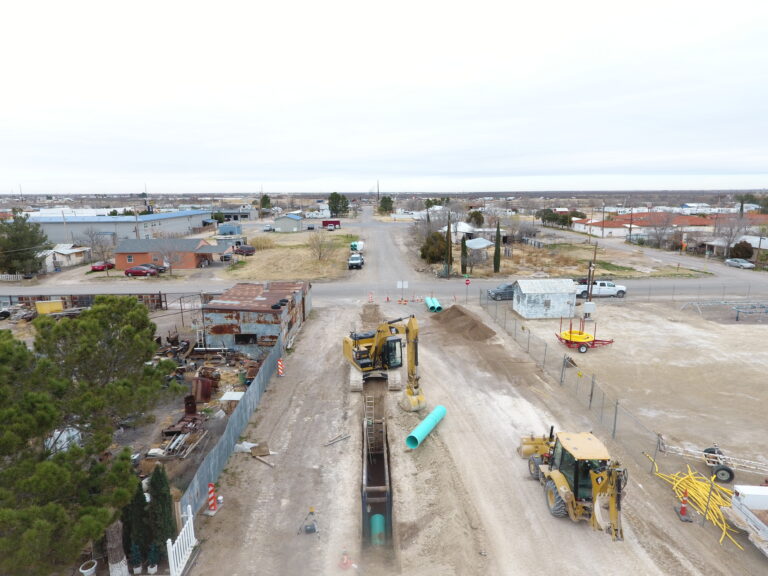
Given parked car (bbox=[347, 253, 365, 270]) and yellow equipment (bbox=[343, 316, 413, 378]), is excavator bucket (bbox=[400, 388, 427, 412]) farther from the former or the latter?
parked car (bbox=[347, 253, 365, 270])

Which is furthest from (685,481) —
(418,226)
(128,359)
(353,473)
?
(418,226)

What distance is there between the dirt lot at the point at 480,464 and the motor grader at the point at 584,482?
529mm

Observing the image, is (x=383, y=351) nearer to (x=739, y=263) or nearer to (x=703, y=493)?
(x=703, y=493)

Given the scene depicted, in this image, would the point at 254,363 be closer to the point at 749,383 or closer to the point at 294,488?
the point at 294,488

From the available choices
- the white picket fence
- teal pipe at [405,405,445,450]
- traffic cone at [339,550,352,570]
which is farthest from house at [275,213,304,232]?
traffic cone at [339,550,352,570]

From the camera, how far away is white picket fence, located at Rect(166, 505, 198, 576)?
10.1 m

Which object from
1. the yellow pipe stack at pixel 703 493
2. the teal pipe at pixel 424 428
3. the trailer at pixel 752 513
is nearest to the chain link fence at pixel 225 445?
the teal pipe at pixel 424 428

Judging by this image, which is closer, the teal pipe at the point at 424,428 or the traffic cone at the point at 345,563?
the traffic cone at the point at 345,563

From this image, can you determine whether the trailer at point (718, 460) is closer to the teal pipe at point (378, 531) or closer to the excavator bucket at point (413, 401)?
the excavator bucket at point (413, 401)

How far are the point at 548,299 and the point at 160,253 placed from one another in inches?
1452

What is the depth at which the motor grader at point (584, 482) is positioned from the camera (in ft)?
35.3

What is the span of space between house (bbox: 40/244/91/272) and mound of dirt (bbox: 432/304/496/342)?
Answer: 39434mm

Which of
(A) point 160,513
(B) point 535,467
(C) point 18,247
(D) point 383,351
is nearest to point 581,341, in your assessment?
(D) point 383,351

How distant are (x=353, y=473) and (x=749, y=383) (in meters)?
17.6
